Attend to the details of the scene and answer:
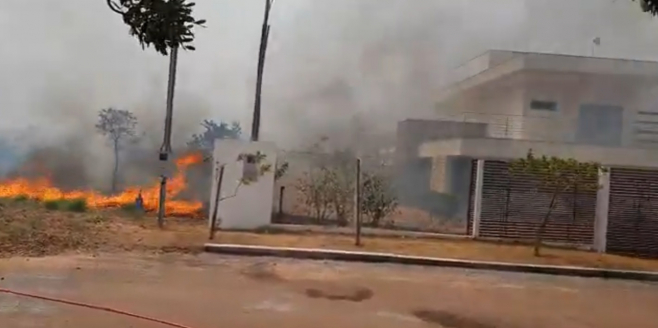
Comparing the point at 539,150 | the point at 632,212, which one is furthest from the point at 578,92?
the point at 632,212

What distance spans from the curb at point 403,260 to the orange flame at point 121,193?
13.9 feet

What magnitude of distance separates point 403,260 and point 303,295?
3.46 metres

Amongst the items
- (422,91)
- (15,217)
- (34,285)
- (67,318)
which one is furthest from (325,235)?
(422,91)

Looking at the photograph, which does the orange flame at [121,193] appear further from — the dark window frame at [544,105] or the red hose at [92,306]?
the dark window frame at [544,105]

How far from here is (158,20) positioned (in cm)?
213

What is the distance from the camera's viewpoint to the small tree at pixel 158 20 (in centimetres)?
211

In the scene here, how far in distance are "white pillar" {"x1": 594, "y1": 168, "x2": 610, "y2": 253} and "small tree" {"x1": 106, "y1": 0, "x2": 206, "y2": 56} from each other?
469 inches

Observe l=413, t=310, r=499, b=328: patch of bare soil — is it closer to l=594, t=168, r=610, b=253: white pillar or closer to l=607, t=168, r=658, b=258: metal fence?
l=594, t=168, r=610, b=253: white pillar

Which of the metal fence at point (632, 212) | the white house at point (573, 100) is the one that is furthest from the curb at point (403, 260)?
the white house at point (573, 100)

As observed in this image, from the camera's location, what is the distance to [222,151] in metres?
12.8

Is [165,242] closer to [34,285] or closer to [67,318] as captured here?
[34,285]

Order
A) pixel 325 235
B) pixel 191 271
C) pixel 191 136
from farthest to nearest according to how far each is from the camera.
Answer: pixel 191 136
pixel 325 235
pixel 191 271

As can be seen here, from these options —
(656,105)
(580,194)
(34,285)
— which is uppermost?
(656,105)

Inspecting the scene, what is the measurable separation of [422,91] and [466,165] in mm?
8790
